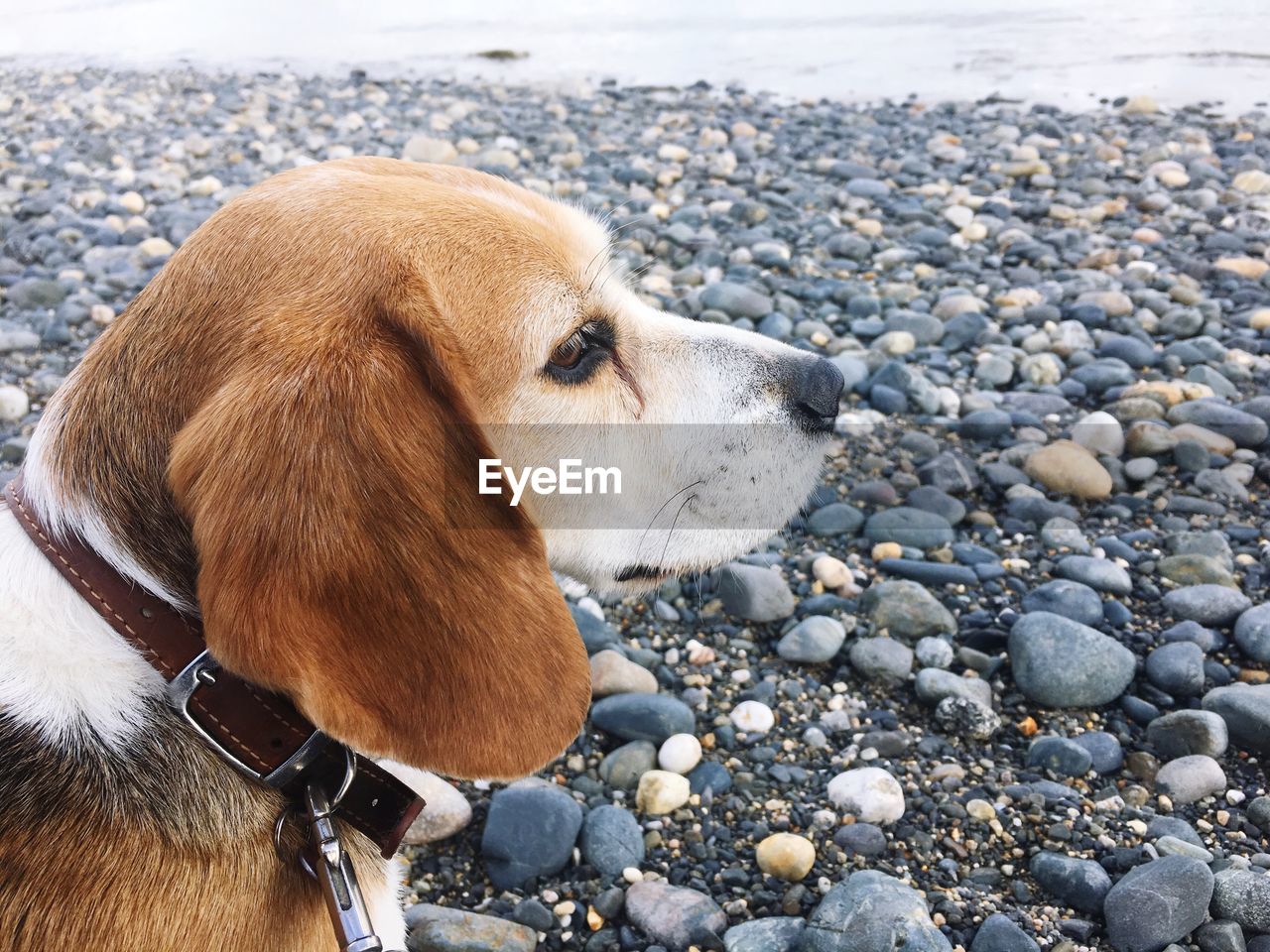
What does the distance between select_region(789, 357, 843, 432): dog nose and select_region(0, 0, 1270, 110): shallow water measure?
32.5 ft

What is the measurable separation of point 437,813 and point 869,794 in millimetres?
1245

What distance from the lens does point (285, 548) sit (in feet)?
5.53

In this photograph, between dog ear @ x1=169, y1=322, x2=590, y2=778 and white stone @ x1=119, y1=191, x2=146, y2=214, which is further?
white stone @ x1=119, y1=191, x2=146, y2=214

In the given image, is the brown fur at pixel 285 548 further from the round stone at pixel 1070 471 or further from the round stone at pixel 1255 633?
the round stone at pixel 1070 471

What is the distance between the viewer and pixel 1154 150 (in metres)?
8.64

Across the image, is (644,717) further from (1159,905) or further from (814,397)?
(1159,905)

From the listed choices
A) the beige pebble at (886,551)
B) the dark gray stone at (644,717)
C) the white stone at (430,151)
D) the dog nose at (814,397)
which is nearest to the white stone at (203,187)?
the white stone at (430,151)

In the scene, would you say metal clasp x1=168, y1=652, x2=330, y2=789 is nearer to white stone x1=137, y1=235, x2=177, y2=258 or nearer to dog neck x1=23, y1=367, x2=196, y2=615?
dog neck x1=23, y1=367, x2=196, y2=615

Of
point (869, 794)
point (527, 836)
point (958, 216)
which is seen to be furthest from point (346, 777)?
point (958, 216)

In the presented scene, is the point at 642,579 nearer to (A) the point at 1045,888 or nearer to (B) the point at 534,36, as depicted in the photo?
(A) the point at 1045,888

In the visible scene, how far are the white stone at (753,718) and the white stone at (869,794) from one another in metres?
0.33

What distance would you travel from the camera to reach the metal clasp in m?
1.74

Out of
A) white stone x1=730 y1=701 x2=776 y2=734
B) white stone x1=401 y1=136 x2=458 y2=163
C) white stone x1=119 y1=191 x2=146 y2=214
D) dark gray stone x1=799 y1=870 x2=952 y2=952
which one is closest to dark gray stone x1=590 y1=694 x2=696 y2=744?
white stone x1=730 y1=701 x2=776 y2=734

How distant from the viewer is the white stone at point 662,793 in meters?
3.09
